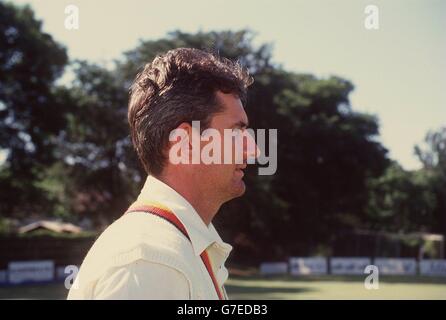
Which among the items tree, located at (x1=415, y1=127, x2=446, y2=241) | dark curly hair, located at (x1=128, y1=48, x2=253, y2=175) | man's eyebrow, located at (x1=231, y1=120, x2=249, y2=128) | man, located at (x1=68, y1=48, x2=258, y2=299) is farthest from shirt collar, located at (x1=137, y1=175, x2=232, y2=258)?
tree, located at (x1=415, y1=127, x2=446, y2=241)

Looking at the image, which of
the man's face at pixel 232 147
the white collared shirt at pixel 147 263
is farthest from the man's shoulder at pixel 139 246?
the man's face at pixel 232 147

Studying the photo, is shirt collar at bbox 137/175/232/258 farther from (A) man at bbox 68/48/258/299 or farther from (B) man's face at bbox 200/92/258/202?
(B) man's face at bbox 200/92/258/202

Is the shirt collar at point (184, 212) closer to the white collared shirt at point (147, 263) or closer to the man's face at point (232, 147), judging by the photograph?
the white collared shirt at point (147, 263)

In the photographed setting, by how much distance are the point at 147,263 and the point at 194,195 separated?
0.46 metres

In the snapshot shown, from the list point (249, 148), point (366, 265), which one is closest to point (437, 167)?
point (366, 265)

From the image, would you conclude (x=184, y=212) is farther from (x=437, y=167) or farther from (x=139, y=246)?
(x=437, y=167)

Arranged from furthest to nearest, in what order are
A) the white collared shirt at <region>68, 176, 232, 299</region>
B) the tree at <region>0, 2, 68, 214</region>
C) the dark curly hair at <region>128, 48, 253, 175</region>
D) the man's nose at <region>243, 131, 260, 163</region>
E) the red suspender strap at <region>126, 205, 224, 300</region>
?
the tree at <region>0, 2, 68, 214</region> → the man's nose at <region>243, 131, 260, 163</region> → the dark curly hair at <region>128, 48, 253, 175</region> → the red suspender strap at <region>126, 205, 224, 300</region> → the white collared shirt at <region>68, 176, 232, 299</region>

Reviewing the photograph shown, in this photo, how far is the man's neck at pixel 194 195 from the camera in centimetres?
171

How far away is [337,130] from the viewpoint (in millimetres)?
37531

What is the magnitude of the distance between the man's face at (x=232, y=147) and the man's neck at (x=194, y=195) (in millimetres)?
38

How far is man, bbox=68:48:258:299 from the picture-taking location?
1.32 m

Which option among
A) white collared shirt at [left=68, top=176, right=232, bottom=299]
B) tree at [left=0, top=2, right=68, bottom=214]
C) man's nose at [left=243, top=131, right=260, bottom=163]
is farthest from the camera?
tree at [left=0, top=2, right=68, bottom=214]

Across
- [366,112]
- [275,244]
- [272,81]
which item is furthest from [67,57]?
[366,112]

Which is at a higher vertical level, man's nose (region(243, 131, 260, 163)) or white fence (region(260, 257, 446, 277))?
man's nose (region(243, 131, 260, 163))
